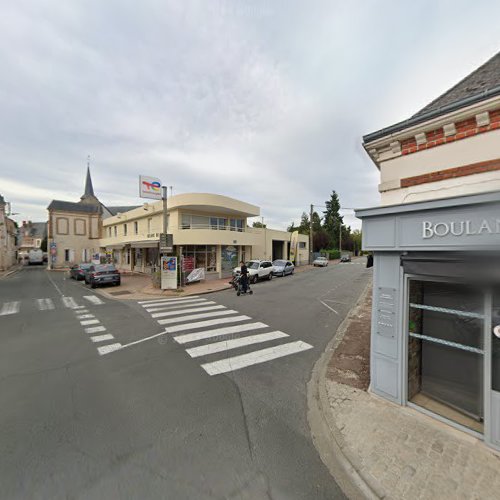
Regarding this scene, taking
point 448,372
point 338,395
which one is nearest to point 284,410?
point 338,395

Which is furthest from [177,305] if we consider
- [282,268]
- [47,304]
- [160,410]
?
[282,268]

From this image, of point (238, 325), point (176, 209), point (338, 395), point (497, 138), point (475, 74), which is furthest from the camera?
point (176, 209)

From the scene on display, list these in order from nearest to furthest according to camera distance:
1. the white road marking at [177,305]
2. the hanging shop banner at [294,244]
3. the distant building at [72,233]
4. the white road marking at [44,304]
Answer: the white road marking at [177,305] < the white road marking at [44,304] < the hanging shop banner at [294,244] < the distant building at [72,233]

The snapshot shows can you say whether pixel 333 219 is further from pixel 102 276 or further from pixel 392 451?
pixel 392 451

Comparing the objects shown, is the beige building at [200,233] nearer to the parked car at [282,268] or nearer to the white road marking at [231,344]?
the parked car at [282,268]

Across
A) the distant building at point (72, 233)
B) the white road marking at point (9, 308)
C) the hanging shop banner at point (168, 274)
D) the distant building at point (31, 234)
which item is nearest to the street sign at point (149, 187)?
the hanging shop banner at point (168, 274)

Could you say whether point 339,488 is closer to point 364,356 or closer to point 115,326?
point 364,356

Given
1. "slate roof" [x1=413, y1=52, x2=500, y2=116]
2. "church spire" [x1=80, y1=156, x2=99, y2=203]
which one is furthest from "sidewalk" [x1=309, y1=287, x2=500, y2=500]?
"church spire" [x1=80, y1=156, x2=99, y2=203]

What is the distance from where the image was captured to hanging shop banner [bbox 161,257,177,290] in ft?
47.7

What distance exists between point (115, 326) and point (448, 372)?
8.33m

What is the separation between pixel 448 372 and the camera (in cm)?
364

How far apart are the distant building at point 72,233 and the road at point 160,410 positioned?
3096 centimetres

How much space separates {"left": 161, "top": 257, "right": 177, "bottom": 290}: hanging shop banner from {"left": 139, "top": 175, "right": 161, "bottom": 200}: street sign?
162 inches

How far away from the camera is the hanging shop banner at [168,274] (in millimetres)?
14547
